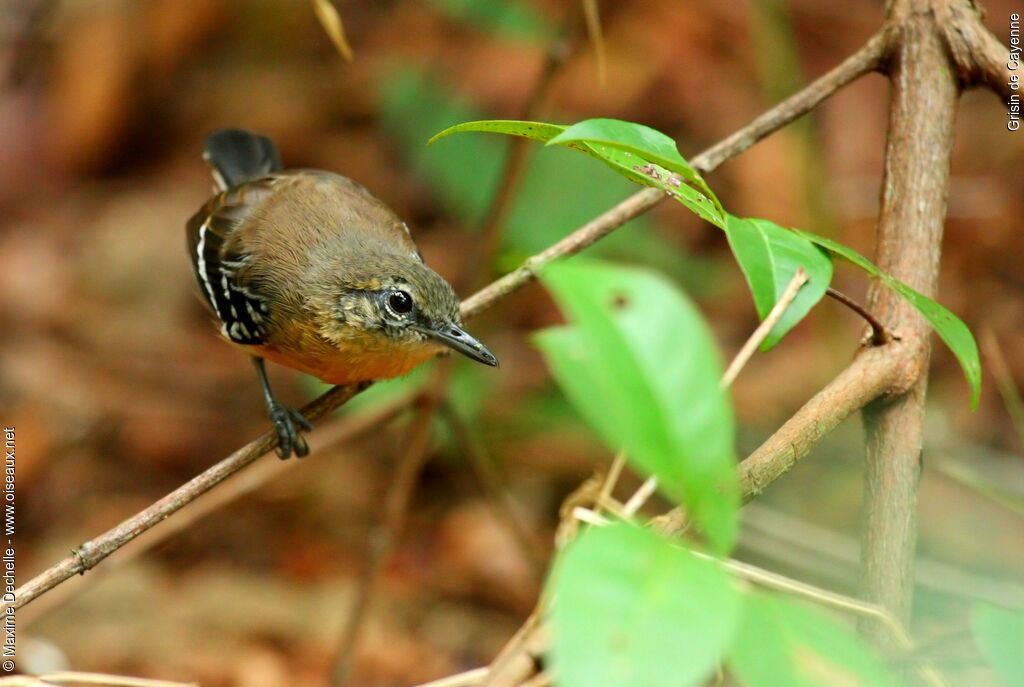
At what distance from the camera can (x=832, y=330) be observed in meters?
5.70

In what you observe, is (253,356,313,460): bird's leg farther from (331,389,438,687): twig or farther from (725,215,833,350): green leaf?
(725,215,833,350): green leaf

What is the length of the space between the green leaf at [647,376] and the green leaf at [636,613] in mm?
88

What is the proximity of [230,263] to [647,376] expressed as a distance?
3489 mm

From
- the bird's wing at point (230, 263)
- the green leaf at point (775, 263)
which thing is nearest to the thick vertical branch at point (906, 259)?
the green leaf at point (775, 263)

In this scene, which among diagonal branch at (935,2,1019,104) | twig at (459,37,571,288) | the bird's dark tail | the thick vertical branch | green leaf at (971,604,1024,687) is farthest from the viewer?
the bird's dark tail

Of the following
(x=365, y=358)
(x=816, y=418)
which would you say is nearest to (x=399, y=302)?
(x=365, y=358)

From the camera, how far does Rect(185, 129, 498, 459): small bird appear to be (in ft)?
12.8

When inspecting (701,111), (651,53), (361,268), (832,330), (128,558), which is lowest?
(128,558)

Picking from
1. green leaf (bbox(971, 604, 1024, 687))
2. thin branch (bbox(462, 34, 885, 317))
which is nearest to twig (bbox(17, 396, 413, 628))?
thin branch (bbox(462, 34, 885, 317))

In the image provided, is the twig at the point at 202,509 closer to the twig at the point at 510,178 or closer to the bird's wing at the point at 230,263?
the bird's wing at the point at 230,263

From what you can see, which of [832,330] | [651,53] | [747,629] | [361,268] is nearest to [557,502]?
[832,330]

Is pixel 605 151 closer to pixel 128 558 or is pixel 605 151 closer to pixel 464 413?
pixel 128 558

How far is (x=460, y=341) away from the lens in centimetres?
376

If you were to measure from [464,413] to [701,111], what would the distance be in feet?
10.8
